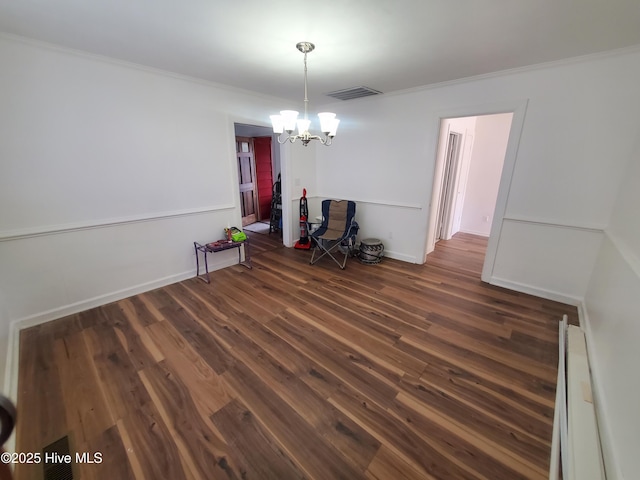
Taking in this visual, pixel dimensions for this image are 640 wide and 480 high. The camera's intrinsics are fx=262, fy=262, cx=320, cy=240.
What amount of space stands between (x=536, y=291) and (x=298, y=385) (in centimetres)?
299

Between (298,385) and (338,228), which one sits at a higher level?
(338,228)

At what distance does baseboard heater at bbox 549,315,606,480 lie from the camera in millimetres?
1164

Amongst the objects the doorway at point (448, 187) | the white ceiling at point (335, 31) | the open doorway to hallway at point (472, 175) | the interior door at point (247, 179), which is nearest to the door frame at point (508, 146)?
the white ceiling at point (335, 31)

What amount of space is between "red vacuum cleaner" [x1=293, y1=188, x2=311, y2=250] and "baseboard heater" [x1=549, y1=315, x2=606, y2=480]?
3601mm

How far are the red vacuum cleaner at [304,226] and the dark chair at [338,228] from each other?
14.0 inches

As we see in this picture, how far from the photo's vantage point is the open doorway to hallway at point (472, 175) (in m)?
4.86

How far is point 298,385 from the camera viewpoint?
189 cm

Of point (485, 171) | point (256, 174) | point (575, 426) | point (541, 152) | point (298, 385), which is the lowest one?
point (298, 385)

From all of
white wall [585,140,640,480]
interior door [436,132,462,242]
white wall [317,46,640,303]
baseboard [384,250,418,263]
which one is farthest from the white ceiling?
baseboard [384,250,418,263]

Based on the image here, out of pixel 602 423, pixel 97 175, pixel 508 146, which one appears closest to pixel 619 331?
pixel 602 423

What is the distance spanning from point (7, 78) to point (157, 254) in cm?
193

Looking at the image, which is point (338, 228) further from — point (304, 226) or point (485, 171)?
point (485, 171)

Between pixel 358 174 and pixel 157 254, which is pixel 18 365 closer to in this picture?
pixel 157 254

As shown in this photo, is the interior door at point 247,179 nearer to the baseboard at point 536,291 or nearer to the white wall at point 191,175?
the white wall at point 191,175
